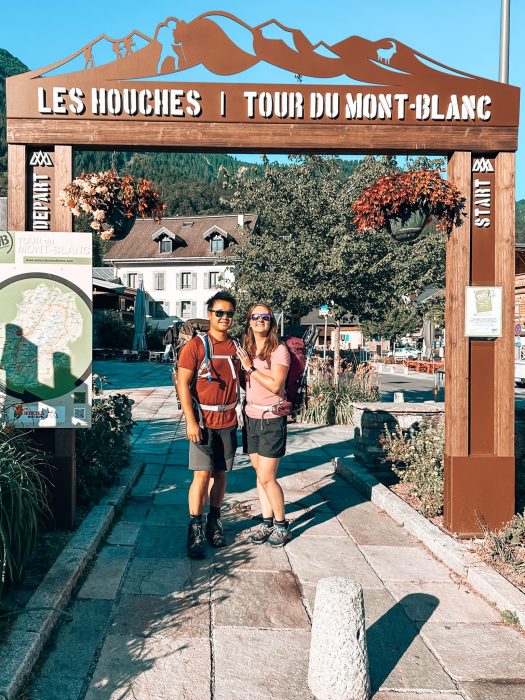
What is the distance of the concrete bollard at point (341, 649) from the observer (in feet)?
8.96

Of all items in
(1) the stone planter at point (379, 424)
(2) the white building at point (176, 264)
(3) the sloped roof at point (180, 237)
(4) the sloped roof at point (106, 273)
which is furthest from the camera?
(4) the sloped roof at point (106, 273)

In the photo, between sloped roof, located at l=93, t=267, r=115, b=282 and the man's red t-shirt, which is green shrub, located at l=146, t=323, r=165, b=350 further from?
the man's red t-shirt

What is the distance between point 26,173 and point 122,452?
2.97 m

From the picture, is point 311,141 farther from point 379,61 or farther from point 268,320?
point 268,320

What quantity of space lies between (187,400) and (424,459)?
2.50m

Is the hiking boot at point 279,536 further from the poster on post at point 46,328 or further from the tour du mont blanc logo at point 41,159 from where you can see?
the tour du mont blanc logo at point 41,159

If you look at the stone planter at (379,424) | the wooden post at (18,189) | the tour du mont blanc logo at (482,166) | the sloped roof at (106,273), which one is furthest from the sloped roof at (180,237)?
the tour du mont blanc logo at (482,166)

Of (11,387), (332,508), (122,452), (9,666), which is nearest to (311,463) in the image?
(332,508)

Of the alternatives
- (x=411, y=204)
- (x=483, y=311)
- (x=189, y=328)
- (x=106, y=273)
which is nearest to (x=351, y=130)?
(x=411, y=204)

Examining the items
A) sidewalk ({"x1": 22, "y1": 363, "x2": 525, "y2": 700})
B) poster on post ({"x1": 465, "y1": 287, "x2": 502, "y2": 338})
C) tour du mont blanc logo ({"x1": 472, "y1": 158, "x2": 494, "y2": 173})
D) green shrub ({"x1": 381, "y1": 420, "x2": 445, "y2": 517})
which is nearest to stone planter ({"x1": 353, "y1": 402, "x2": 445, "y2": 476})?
green shrub ({"x1": 381, "y1": 420, "x2": 445, "y2": 517})

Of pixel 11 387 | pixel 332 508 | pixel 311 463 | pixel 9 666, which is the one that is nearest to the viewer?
pixel 9 666

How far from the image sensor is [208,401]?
452 cm

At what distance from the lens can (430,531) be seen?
4.86 metres

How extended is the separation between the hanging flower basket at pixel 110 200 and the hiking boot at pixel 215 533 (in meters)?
2.40
